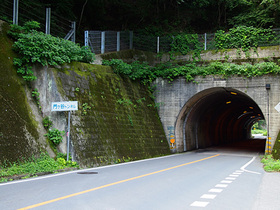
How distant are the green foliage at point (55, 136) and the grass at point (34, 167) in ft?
2.30

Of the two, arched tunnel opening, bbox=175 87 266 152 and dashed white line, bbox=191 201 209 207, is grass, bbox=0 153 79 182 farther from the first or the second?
arched tunnel opening, bbox=175 87 266 152

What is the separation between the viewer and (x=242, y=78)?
21.9 m

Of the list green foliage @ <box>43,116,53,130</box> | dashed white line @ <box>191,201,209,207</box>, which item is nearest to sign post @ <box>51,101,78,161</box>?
green foliage @ <box>43,116,53,130</box>

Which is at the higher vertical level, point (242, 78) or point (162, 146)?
point (242, 78)

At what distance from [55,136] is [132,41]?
1307 cm

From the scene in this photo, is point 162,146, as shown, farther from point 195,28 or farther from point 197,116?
point 195,28

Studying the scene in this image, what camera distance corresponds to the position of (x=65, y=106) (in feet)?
42.1

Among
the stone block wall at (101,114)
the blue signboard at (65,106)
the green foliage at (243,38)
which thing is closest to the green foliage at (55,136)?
the stone block wall at (101,114)

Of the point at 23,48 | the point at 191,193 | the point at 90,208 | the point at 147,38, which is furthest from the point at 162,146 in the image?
the point at 90,208

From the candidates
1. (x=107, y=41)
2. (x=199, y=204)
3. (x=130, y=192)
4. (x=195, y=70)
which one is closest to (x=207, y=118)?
(x=195, y=70)

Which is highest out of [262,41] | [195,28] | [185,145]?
[195,28]

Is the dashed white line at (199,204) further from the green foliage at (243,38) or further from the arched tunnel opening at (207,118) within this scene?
the green foliage at (243,38)

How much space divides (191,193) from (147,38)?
61.4 feet

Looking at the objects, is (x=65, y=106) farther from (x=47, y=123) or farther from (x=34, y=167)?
(x=34, y=167)
